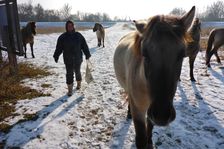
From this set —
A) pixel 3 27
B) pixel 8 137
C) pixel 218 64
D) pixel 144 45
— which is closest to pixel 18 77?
pixel 3 27

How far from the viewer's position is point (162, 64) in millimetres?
2041

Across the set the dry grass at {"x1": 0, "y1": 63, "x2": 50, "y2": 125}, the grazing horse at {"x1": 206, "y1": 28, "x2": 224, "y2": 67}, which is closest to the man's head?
the dry grass at {"x1": 0, "y1": 63, "x2": 50, "y2": 125}

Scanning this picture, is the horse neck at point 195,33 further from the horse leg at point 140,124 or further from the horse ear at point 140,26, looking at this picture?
the horse ear at point 140,26

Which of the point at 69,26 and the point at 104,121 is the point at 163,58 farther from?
the point at 69,26

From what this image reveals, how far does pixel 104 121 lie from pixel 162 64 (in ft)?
9.50

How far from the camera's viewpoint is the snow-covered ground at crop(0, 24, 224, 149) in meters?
3.88

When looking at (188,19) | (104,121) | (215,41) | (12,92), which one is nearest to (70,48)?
(12,92)

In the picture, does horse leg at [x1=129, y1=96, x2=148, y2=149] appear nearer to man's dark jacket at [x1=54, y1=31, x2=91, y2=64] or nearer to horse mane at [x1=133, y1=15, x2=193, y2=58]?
horse mane at [x1=133, y1=15, x2=193, y2=58]

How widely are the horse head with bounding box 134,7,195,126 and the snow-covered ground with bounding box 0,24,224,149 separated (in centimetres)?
191

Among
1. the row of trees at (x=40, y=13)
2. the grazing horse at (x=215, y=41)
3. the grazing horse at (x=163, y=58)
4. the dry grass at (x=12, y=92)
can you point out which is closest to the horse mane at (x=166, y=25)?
the grazing horse at (x=163, y=58)

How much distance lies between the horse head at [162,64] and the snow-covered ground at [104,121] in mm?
1909

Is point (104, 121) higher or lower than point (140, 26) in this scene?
lower

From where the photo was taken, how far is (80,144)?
3.87 meters

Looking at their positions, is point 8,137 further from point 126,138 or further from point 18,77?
point 18,77
